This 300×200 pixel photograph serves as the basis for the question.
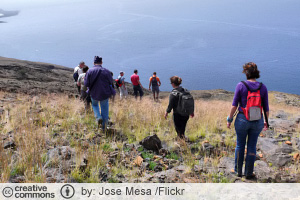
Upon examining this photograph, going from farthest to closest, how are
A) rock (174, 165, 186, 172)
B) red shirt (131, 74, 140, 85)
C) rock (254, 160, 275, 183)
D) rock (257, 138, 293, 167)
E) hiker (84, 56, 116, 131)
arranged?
1. red shirt (131, 74, 140, 85)
2. hiker (84, 56, 116, 131)
3. rock (257, 138, 293, 167)
4. rock (174, 165, 186, 172)
5. rock (254, 160, 275, 183)

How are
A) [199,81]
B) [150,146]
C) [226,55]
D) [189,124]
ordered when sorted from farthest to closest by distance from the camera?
1. [226,55]
2. [199,81]
3. [189,124]
4. [150,146]

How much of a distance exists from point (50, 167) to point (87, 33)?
203302 millimetres

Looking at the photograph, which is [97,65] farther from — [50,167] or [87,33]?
[87,33]

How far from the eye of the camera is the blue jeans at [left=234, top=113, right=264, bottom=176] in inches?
148

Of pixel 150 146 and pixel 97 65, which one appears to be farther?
pixel 97 65

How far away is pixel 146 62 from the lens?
4909 inches

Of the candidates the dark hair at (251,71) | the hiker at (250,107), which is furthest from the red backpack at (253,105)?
the dark hair at (251,71)

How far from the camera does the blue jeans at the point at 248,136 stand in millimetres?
3748

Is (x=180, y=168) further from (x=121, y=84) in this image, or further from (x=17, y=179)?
(x=121, y=84)

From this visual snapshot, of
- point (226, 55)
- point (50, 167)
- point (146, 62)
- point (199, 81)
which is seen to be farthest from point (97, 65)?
point (226, 55)

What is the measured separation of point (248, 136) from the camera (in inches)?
155

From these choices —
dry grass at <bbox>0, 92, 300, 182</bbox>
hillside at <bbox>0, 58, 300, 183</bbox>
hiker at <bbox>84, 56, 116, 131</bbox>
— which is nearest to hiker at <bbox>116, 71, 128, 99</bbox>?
dry grass at <bbox>0, 92, 300, 182</bbox>

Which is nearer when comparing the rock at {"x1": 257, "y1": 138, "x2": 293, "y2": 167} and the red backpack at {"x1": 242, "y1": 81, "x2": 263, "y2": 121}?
the red backpack at {"x1": 242, "y1": 81, "x2": 263, "y2": 121}

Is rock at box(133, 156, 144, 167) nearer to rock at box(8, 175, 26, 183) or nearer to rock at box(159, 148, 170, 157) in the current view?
rock at box(159, 148, 170, 157)
